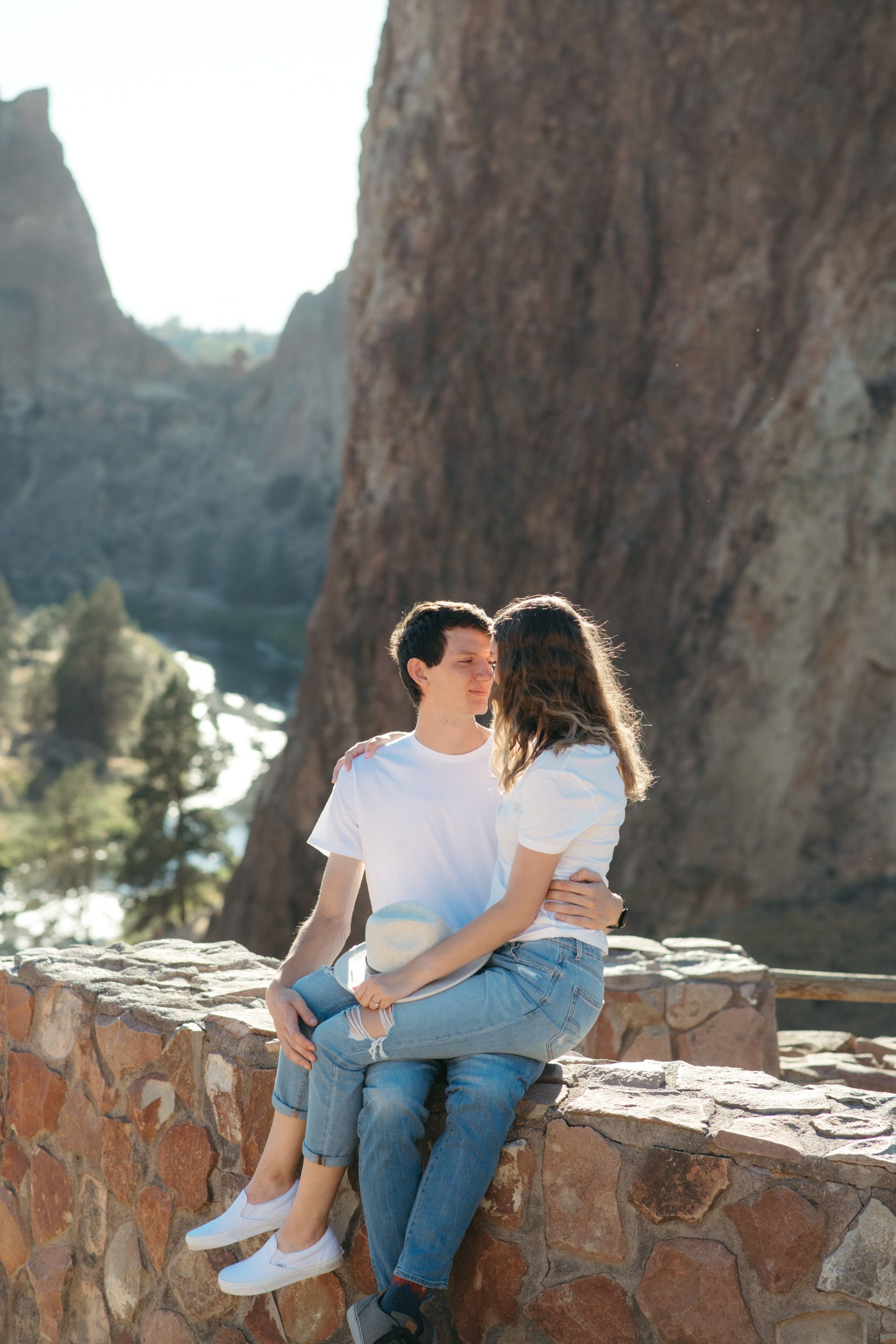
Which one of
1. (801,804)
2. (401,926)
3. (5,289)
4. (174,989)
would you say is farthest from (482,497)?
(5,289)

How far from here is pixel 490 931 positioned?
6.77 ft

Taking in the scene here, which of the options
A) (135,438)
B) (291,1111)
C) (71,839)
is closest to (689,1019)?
(291,1111)

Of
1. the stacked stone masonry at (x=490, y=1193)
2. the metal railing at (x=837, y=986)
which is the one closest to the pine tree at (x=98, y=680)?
the metal railing at (x=837, y=986)

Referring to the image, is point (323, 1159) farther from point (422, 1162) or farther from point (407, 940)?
point (407, 940)

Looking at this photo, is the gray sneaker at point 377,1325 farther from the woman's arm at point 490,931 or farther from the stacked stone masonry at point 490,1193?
the woman's arm at point 490,931

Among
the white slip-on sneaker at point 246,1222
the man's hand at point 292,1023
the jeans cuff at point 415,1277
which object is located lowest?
the white slip-on sneaker at point 246,1222

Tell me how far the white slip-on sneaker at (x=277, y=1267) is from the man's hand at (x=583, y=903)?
28.2 inches

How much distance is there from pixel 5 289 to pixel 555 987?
80928mm

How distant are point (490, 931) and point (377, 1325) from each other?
642 millimetres

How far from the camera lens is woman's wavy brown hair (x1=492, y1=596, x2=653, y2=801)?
2.14 metres

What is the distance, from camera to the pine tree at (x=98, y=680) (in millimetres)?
35656

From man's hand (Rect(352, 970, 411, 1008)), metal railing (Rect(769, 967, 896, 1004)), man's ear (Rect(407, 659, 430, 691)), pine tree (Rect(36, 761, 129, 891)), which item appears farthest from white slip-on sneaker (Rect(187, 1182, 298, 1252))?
pine tree (Rect(36, 761, 129, 891))

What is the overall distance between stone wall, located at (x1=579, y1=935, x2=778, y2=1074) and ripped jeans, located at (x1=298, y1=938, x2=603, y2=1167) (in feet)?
7.11

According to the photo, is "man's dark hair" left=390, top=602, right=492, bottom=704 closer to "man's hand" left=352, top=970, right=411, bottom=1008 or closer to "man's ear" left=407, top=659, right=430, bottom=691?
"man's ear" left=407, top=659, right=430, bottom=691
